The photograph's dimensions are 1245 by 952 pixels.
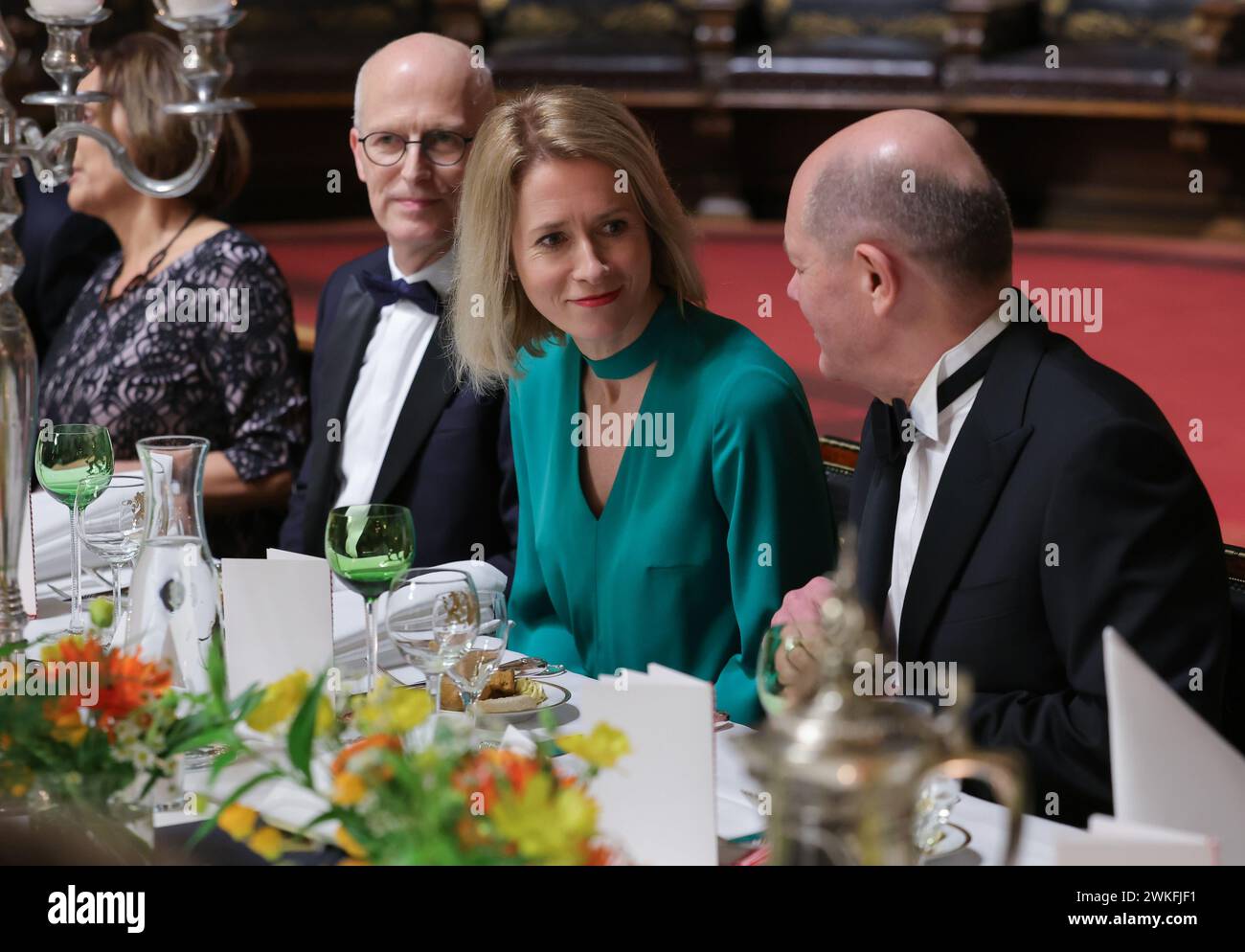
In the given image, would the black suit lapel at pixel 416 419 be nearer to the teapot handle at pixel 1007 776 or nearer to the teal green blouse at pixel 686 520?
the teal green blouse at pixel 686 520

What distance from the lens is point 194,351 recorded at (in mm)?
3385

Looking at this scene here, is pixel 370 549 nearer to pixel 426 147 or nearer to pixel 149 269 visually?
pixel 426 147

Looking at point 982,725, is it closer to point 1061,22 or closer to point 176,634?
point 176,634

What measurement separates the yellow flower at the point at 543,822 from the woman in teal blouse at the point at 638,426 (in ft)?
4.04

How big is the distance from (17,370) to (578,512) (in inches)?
36.9

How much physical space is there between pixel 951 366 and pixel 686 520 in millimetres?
496

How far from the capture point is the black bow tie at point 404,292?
303 cm

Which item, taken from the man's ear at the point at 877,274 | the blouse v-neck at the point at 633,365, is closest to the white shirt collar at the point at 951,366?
the man's ear at the point at 877,274

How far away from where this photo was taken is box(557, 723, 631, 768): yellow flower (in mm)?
1072

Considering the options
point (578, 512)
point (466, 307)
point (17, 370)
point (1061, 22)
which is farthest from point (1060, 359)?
point (1061, 22)

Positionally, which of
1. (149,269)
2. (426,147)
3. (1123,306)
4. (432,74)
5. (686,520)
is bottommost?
(686,520)

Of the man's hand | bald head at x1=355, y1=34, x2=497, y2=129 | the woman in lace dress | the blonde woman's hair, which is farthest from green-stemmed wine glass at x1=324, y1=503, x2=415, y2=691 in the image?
the woman in lace dress

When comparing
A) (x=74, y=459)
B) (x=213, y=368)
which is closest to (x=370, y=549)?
(x=74, y=459)

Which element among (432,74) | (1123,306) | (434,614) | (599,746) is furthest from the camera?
(1123,306)
